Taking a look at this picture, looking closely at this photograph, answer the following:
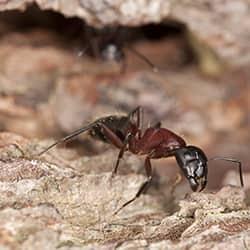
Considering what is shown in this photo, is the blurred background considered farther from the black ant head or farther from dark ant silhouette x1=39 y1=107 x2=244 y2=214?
the black ant head

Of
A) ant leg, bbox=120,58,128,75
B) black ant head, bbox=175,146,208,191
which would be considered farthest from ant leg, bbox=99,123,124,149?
ant leg, bbox=120,58,128,75

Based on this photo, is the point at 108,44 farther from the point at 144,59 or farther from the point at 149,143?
the point at 149,143

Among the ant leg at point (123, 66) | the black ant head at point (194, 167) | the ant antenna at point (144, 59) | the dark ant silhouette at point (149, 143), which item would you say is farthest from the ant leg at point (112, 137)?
the ant antenna at point (144, 59)

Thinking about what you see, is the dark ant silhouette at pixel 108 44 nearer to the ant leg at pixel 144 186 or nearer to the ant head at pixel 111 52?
the ant head at pixel 111 52

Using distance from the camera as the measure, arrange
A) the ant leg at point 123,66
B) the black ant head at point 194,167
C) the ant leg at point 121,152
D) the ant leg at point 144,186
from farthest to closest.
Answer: the ant leg at point 123,66 < the black ant head at point 194,167 < the ant leg at point 121,152 < the ant leg at point 144,186

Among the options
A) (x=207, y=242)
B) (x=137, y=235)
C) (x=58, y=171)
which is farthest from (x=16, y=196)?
(x=207, y=242)
